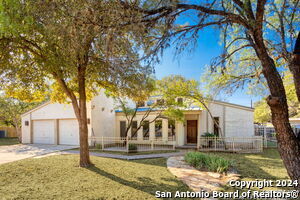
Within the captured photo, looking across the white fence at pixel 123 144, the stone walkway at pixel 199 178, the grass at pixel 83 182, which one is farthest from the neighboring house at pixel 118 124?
the grass at pixel 83 182

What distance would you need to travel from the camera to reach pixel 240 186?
16.1 ft

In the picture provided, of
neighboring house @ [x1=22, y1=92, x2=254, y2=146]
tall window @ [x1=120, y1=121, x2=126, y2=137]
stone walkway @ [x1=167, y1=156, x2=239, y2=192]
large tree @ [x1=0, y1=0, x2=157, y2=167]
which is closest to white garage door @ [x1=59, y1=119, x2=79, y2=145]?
neighboring house @ [x1=22, y1=92, x2=254, y2=146]

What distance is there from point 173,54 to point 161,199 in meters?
3.68

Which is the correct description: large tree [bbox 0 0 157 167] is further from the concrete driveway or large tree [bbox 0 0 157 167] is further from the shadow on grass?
the concrete driveway

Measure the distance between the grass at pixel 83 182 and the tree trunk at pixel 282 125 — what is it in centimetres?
261

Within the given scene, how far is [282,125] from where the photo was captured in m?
3.36

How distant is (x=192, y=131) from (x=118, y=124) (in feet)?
22.6

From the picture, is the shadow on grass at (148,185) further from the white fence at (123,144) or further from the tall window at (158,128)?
the tall window at (158,128)

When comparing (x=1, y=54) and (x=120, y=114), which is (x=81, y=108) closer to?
(x=1, y=54)

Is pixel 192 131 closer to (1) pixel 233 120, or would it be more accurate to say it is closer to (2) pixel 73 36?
(1) pixel 233 120

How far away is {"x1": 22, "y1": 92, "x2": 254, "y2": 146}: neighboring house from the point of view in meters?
13.2

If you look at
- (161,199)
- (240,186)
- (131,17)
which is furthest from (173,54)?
(240,186)

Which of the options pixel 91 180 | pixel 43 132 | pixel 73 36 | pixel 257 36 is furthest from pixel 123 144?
pixel 257 36

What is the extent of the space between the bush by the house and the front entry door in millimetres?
6733
